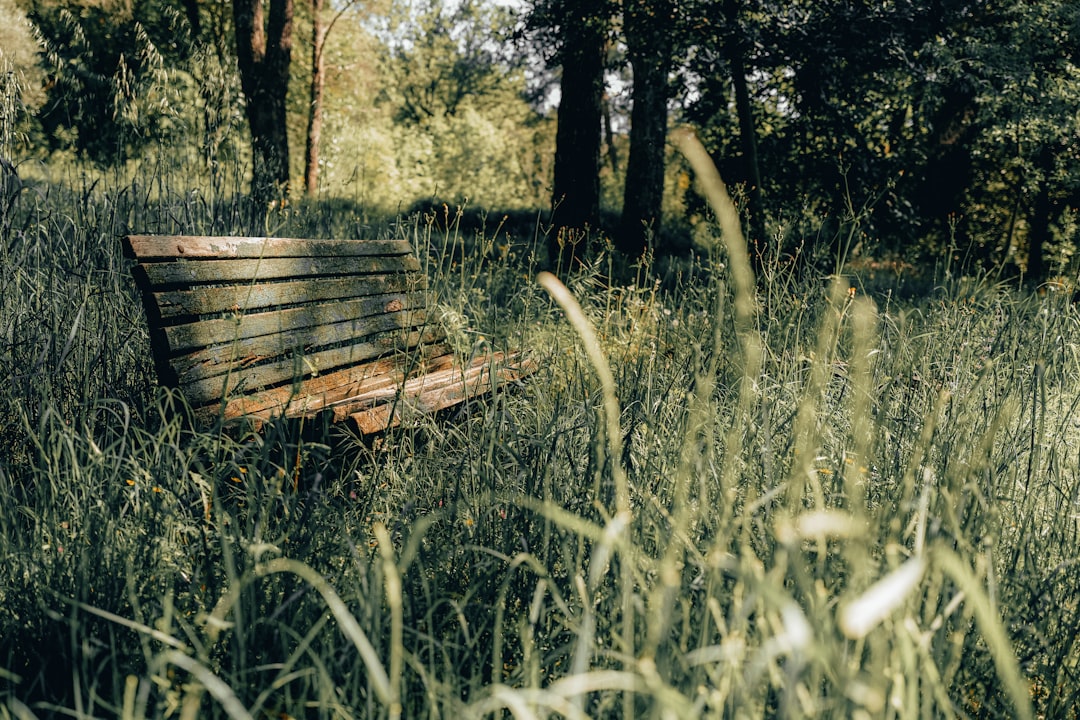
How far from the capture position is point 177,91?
4023mm

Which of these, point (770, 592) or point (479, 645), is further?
point (479, 645)

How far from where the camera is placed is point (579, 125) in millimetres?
6828

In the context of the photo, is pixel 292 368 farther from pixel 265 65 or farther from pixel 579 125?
pixel 265 65

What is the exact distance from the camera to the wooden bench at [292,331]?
2.37 meters

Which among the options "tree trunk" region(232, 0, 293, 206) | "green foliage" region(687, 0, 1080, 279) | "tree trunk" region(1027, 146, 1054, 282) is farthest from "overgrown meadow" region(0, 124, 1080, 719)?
"tree trunk" region(1027, 146, 1054, 282)

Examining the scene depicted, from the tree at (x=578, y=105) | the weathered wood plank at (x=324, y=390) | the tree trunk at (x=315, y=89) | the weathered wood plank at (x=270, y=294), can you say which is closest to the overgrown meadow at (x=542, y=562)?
the weathered wood plank at (x=324, y=390)

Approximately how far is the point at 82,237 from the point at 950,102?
550 inches

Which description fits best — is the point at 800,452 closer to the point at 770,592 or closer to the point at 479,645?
the point at 479,645

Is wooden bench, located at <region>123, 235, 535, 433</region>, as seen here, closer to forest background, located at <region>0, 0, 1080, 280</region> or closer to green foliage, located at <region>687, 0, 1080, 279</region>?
forest background, located at <region>0, 0, 1080, 280</region>

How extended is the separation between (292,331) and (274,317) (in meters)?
0.12

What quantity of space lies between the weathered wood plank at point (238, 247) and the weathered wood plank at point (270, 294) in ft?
0.38

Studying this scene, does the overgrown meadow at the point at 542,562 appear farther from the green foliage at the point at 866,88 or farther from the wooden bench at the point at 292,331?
the green foliage at the point at 866,88

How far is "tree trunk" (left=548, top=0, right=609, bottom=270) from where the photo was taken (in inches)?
257

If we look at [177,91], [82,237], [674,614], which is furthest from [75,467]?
[177,91]
